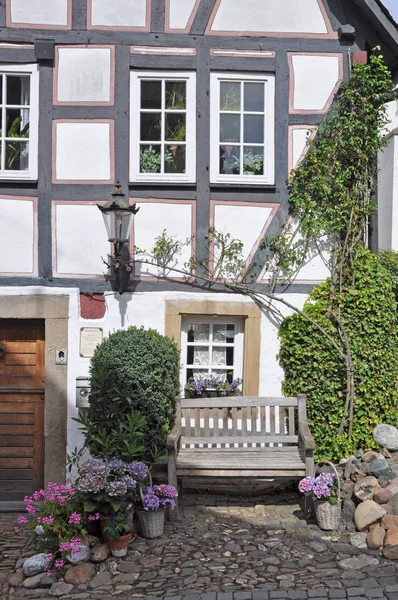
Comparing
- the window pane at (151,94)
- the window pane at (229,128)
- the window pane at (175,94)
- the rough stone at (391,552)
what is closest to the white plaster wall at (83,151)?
the window pane at (151,94)

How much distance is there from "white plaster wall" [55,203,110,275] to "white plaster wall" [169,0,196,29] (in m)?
2.26

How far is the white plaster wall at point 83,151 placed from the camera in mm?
6926

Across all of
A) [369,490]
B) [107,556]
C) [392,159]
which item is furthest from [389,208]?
[107,556]

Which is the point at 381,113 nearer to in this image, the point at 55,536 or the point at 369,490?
the point at 369,490

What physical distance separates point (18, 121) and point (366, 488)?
5438 mm

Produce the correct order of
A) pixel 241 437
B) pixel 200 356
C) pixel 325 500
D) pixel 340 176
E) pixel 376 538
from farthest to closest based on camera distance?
pixel 200 356 < pixel 340 176 < pixel 241 437 < pixel 325 500 < pixel 376 538

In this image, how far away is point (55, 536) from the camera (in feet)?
17.3

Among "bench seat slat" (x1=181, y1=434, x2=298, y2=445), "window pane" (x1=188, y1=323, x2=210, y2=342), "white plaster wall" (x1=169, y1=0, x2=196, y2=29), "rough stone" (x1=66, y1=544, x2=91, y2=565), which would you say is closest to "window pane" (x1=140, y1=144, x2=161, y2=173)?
"white plaster wall" (x1=169, y1=0, x2=196, y2=29)

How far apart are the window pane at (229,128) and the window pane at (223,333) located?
7.04 ft

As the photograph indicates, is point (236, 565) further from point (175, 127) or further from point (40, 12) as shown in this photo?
point (40, 12)

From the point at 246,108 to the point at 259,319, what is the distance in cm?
242

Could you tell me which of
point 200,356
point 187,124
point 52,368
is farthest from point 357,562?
point 187,124

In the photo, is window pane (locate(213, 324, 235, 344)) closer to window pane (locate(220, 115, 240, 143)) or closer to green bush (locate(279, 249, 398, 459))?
green bush (locate(279, 249, 398, 459))

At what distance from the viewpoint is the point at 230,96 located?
7051 millimetres
